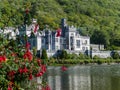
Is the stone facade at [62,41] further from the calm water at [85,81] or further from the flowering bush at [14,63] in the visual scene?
the flowering bush at [14,63]

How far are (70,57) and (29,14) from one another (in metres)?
87.9

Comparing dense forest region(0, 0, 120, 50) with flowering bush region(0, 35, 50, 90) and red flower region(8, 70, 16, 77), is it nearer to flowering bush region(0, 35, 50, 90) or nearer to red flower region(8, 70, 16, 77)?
flowering bush region(0, 35, 50, 90)

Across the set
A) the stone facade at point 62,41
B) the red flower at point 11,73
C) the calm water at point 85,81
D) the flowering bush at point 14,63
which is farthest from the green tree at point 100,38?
the red flower at point 11,73

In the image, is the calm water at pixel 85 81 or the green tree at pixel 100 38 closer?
the calm water at pixel 85 81

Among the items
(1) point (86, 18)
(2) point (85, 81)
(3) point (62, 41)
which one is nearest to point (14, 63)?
(2) point (85, 81)

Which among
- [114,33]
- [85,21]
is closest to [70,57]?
[114,33]

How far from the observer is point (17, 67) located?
30.0 ft

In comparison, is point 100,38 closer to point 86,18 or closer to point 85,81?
point 86,18

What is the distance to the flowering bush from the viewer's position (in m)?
8.96

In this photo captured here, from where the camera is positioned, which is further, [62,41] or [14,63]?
[62,41]

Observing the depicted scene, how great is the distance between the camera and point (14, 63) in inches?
362

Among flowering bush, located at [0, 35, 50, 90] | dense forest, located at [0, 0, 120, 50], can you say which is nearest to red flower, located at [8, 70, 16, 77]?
flowering bush, located at [0, 35, 50, 90]

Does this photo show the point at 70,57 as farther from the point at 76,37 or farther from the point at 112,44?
the point at 112,44

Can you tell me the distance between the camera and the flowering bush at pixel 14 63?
8.96 metres
